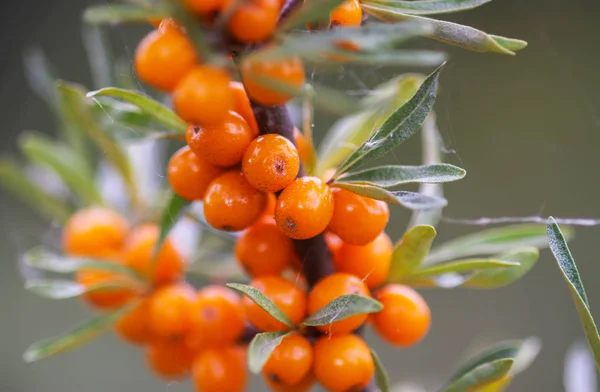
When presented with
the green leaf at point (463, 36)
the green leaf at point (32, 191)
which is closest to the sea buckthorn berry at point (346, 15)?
the green leaf at point (463, 36)

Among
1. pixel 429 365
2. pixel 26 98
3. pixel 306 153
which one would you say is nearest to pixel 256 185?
pixel 306 153

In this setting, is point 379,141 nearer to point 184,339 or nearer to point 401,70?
point 184,339

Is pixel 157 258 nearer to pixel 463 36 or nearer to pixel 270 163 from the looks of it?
pixel 270 163

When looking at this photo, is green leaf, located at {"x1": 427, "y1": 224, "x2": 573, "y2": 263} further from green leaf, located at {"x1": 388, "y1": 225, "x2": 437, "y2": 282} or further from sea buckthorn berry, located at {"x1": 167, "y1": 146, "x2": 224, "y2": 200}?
sea buckthorn berry, located at {"x1": 167, "y1": 146, "x2": 224, "y2": 200}

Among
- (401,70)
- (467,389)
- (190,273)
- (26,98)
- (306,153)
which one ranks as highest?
(306,153)

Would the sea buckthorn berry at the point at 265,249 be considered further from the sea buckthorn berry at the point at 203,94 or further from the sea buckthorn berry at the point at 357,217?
the sea buckthorn berry at the point at 203,94

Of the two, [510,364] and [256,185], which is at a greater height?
[256,185]

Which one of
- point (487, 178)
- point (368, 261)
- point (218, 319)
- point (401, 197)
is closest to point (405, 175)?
point (401, 197)

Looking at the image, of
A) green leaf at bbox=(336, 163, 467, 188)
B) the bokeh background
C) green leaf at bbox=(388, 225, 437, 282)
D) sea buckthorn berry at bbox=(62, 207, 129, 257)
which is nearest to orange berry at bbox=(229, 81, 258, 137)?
green leaf at bbox=(336, 163, 467, 188)
